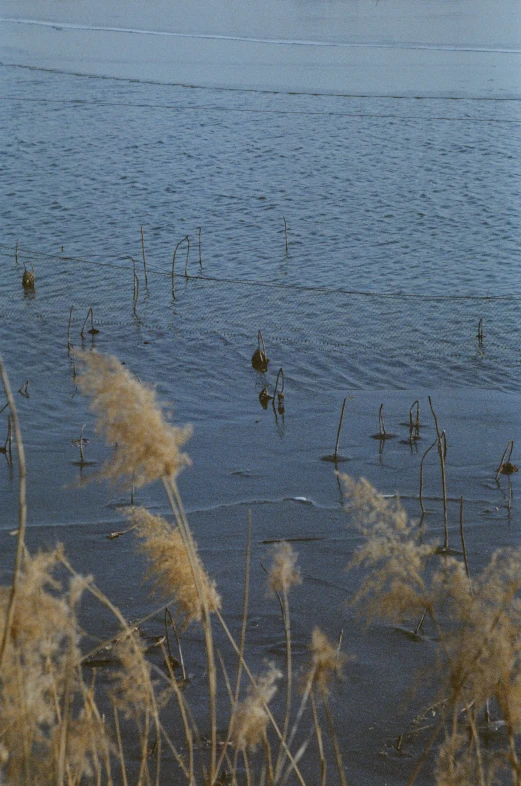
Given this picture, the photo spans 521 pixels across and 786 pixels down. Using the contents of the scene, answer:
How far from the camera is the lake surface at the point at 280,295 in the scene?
475 centimetres

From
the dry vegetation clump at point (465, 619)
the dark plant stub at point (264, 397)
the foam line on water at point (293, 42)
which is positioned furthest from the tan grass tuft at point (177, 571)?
the foam line on water at point (293, 42)

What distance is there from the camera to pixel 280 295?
9.39 m

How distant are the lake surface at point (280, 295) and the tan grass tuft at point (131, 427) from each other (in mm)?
92

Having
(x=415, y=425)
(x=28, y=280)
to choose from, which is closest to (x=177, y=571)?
(x=415, y=425)

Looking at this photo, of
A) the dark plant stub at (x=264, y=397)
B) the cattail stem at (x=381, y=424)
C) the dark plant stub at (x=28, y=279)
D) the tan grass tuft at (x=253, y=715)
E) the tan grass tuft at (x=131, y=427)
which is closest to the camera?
the tan grass tuft at (x=131, y=427)

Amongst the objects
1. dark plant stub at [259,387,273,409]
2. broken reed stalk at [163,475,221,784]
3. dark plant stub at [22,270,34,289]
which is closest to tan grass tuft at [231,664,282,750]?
Answer: broken reed stalk at [163,475,221,784]

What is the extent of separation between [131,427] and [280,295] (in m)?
8.05

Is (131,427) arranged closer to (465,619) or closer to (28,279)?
(465,619)

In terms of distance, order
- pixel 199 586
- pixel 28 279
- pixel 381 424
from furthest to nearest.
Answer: pixel 28 279, pixel 381 424, pixel 199 586

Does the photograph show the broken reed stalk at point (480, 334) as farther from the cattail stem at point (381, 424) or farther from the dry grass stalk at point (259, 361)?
the cattail stem at point (381, 424)

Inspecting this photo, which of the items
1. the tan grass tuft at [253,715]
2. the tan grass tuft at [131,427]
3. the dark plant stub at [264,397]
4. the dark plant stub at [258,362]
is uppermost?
the tan grass tuft at [131,427]

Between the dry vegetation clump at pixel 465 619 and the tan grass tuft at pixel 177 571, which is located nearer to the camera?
the dry vegetation clump at pixel 465 619

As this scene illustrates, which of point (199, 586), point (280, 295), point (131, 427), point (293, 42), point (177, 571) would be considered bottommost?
point (280, 295)

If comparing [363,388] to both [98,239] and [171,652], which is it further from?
[98,239]
